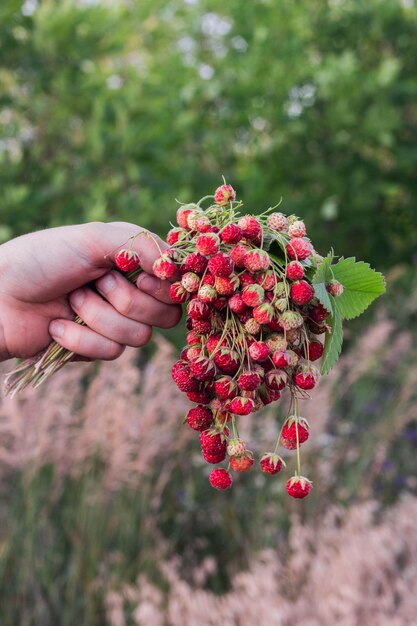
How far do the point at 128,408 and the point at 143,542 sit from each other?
0.53 m

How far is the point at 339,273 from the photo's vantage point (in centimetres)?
117

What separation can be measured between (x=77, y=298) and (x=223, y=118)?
13.2 feet

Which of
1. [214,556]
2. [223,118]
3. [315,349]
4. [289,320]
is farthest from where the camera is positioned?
[223,118]

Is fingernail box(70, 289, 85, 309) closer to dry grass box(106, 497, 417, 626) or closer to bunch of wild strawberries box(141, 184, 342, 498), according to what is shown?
bunch of wild strawberries box(141, 184, 342, 498)

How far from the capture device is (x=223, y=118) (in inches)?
207

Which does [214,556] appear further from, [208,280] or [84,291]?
[208,280]

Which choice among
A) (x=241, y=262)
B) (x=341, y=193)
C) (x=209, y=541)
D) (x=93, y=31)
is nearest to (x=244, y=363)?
(x=241, y=262)

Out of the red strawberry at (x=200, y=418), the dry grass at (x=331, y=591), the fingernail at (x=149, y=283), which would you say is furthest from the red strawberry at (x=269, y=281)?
the dry grass at (x=331, y=591)

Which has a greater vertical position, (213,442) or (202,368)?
(202,368)

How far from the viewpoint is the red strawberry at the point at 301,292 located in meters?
1.04

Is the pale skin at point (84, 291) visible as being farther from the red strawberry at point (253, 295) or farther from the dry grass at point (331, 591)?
the dry grass at point (331, 591)

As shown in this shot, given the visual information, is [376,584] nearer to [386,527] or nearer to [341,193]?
[386,527]

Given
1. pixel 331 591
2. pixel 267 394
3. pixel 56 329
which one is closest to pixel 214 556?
pixel 331 591

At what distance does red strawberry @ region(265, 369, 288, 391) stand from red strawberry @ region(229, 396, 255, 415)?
44 mm
